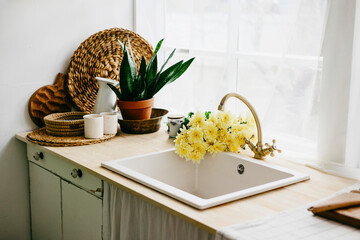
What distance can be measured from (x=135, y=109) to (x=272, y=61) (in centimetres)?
73

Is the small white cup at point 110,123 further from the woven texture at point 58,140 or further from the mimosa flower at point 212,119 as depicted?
the mimosa flower at point 212,119

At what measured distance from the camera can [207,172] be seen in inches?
82.4

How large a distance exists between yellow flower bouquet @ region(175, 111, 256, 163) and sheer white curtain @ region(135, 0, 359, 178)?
23cm

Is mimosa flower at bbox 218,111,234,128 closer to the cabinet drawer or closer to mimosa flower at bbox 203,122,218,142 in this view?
mimosa flower at bbox 203,122,218,142

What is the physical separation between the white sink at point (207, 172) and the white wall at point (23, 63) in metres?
0.73

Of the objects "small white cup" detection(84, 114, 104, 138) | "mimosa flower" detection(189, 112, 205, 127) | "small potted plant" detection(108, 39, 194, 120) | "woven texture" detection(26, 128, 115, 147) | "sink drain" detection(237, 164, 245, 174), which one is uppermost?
"small potted plant" detection(108, 39, 194, 120)

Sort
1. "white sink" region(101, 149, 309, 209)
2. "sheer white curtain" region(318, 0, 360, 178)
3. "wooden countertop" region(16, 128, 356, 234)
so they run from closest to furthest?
"wooden countertop" region(16, 128, 356, 234) → "sheer white curtain" region(318, 0, 360, 178) → "white sink" region(101, 149, 309, 209)

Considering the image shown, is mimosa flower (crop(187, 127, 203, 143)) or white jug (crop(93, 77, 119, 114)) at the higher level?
white jug (crop(93, 77, 119, 114))

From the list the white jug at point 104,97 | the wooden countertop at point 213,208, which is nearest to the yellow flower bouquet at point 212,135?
the wooden countertop at point 213,208

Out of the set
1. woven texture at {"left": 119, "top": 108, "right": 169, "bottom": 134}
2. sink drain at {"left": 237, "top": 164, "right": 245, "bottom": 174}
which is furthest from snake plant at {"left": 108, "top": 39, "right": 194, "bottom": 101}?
sink drain at {"left": 237, "top": 164, "right": 245, "bottom": 174}

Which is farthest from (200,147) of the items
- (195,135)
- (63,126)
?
(63,126)

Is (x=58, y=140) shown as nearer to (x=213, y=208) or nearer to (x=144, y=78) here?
(x=144, y=78)

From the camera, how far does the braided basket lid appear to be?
245 cm

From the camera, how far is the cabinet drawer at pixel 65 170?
6.21 feet
